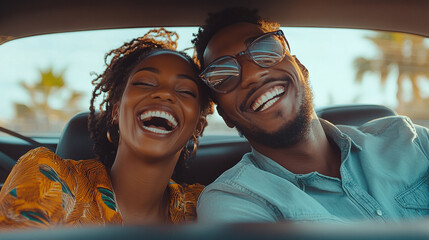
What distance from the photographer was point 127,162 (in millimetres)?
1677

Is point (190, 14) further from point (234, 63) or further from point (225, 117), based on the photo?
Answer: point (225, 117)

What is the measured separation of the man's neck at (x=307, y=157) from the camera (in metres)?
1.70

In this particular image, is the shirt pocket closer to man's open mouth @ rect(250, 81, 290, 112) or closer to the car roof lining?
man's open mouth @ rect(250, 81, 290, 112)

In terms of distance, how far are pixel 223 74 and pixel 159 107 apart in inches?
12.2

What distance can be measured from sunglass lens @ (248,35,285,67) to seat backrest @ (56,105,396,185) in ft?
2.50

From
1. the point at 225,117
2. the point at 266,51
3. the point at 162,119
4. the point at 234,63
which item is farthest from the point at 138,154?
the point at 266,51

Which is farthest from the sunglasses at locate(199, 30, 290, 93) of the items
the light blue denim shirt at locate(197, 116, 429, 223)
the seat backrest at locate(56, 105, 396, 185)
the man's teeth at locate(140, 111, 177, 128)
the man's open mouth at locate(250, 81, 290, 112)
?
the seat backrest at locate(56, 105, 396, 185)

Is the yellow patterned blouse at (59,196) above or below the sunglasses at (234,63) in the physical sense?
below

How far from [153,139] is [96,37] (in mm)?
821

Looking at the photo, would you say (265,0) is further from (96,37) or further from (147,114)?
(96,37)

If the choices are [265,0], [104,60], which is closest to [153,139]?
[104,60]

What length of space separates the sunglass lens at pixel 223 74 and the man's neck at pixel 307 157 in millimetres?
295

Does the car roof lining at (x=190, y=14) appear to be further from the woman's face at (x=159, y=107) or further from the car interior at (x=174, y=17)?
the woman's face at (x=159, y=107)

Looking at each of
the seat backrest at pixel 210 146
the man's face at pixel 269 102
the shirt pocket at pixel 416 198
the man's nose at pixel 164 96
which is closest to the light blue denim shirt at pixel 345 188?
the shirt pocket at pixel 416 198
